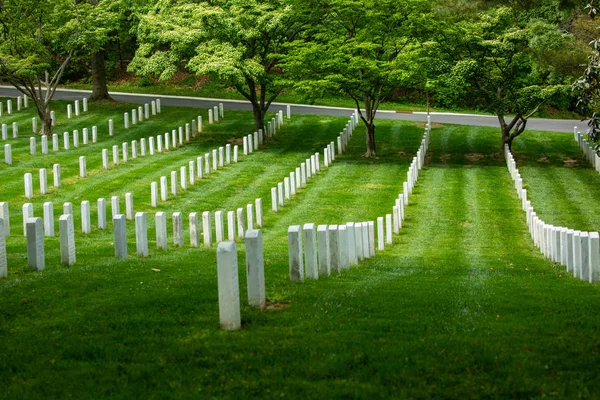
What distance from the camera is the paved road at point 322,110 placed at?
5119 cm

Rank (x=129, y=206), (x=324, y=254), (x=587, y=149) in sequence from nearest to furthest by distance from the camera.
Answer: (x=324, y=254)
(x=129, y=206)
(x=587, y=149)

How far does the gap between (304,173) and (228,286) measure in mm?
25980

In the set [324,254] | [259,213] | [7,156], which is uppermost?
[7,156]

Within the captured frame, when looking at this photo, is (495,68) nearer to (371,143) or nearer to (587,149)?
(587,149)

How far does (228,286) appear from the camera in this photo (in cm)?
888

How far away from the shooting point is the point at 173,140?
136 feet

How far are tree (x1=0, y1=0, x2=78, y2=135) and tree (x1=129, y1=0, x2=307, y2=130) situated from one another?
3.78m

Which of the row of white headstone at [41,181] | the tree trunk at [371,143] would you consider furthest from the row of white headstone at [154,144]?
the tree trunk at [371,143]

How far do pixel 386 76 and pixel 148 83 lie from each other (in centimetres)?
2529

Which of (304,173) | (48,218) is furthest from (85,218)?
(304,173)

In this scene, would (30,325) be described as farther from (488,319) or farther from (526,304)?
(526,304)

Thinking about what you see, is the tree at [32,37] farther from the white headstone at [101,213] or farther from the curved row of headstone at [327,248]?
the curved row of headstone at [327,248]

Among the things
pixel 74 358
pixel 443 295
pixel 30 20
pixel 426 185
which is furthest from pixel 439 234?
pixel 30 20

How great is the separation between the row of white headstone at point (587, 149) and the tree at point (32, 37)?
2449 centimetres
